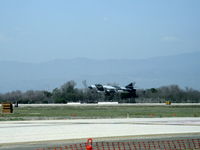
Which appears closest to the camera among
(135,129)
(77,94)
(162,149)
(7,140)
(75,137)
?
(162,149)

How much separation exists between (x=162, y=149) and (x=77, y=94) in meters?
138

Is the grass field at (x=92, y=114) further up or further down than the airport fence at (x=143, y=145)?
further up

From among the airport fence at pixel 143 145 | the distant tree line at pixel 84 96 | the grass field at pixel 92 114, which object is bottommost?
the airport fence at pixel 143 145

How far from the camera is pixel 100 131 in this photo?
3450 cm

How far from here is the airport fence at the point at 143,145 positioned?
980 inches

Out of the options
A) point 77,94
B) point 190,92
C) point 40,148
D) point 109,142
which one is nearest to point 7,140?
point 40,148

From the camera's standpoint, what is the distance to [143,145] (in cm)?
2625

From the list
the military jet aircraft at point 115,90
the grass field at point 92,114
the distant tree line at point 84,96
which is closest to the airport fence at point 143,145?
the grass field at point 92,114

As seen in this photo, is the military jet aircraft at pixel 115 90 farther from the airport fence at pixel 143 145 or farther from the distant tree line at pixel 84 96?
the airport fence at pixel 143 145

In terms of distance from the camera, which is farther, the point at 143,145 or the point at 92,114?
the point at 92,114

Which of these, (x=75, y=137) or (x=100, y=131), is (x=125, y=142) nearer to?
(x=75, y=137)

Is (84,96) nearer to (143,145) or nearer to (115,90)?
(115,90)

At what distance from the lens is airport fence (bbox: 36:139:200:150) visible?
24.9 metres

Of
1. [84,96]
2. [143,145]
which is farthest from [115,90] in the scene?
[143,145]
